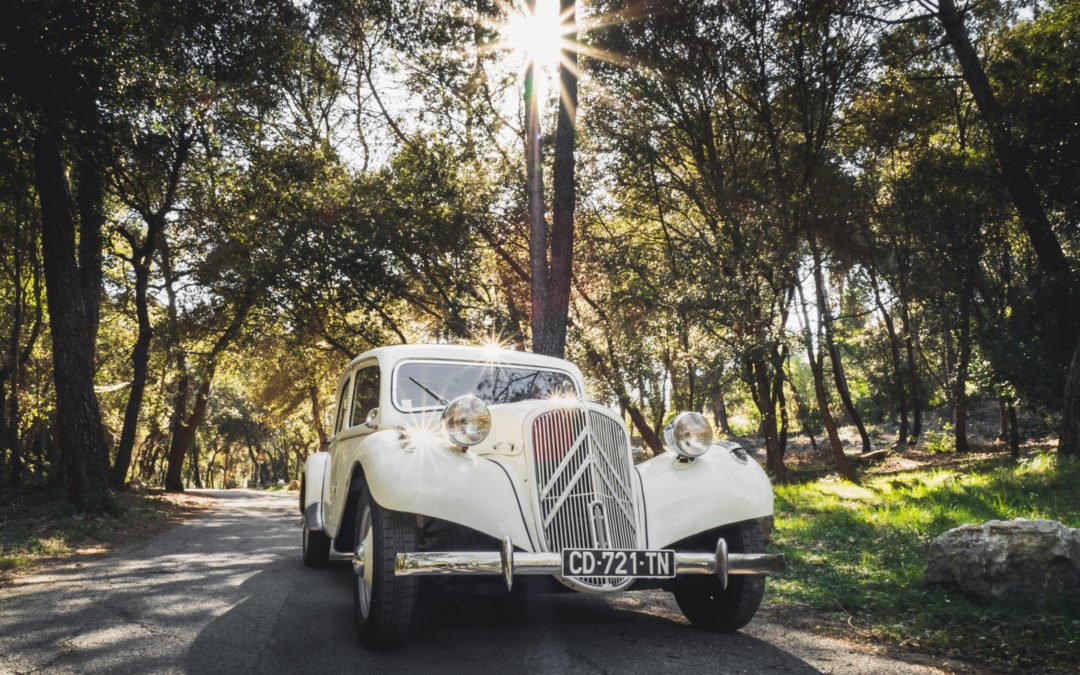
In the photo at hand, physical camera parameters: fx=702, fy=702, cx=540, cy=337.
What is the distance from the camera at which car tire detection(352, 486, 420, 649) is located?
350cm

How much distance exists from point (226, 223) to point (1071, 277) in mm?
16544

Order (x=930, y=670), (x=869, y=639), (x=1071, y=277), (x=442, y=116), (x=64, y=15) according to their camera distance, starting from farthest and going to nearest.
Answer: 1. (x=442, y=116)
2. (x=1071, y=277)
3. (x=64, y=15)
4. (x=869, y=639)
5. (x=930, y=670)

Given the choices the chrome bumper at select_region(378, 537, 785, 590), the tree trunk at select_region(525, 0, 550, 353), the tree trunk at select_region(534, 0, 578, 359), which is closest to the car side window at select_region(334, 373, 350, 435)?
the chrome bumper at select_region(378, 537, 785, 590)

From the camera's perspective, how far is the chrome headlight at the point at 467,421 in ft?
12.8

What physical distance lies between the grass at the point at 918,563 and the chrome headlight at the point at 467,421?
8.58 feet

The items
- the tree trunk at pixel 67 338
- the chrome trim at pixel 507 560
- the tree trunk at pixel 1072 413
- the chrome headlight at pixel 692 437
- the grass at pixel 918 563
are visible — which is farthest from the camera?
the tree trunk at pixel 67 338

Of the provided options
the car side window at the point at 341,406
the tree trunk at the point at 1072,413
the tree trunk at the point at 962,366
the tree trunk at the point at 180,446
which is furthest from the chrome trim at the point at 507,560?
the tree trunk at the point at 180,446

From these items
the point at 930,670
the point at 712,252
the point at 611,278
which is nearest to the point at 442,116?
the point at 611,278

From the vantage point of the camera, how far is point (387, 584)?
351 centimetres

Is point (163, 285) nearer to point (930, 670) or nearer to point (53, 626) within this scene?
point (53, 626)

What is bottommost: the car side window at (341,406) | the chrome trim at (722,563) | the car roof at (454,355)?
the chrome trim at (722,563)

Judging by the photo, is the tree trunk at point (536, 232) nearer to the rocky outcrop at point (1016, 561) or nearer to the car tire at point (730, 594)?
the car tire at point (730, 594)

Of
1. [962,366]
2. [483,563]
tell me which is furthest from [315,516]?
[962,366]

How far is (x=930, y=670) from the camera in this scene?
11.3 feet
